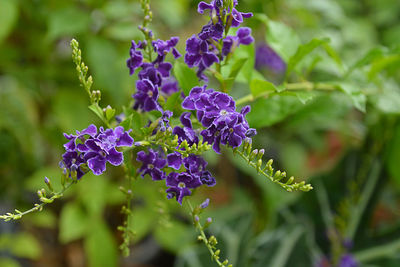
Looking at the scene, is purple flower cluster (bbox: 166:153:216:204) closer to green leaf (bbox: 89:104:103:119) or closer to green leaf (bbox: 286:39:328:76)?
green leaf (bbox: 89:104:103:119)

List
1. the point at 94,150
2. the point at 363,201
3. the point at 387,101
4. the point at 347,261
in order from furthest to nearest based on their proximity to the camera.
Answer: the point at 363,201
the point at 347,261
the point at 387,101
the point at 94,150

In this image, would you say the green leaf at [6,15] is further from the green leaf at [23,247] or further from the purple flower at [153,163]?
the purple flower at [153,163]

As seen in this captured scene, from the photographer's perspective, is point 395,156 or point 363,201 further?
point 363,201

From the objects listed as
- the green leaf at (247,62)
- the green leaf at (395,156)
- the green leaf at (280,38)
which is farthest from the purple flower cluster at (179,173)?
the green leaf at (395,156)

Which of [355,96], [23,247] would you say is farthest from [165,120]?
[23,247]

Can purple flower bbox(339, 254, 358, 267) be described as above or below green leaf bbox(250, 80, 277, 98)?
below

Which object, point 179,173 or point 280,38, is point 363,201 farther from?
point 179,173

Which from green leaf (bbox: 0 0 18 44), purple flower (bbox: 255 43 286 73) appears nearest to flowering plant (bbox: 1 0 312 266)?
green leaf (bbox: 0 0 18 44)
